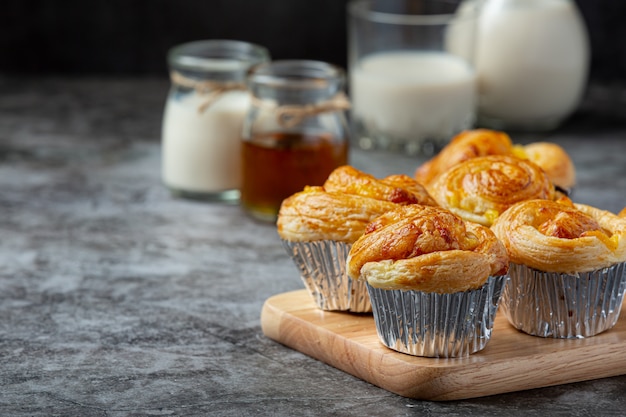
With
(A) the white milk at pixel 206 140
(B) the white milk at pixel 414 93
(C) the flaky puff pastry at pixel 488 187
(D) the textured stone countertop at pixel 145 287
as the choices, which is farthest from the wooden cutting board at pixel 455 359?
(B) the white milk at pixel 414 93

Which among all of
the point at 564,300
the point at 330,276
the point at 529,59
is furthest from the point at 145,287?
the point at 529,59

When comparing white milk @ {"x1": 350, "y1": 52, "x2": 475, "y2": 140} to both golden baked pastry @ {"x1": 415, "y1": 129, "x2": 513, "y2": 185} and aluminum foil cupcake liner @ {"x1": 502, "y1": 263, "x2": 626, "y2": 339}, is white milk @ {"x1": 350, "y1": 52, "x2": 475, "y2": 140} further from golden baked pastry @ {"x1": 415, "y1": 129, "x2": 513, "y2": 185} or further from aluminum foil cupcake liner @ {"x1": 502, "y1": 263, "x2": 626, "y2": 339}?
aluminum foil cupcake liner @ {"x1": 502, "y1": 263, "x2": 626, "y2": 339}

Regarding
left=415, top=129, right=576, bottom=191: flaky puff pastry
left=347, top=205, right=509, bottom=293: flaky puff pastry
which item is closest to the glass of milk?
left=415, top=129, right=576, bottom=191: flaky puff pastry

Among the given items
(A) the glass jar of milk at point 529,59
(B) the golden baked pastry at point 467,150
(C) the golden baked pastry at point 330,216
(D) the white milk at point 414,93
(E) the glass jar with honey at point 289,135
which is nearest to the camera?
(C) the golden baked pastry at point 330,216

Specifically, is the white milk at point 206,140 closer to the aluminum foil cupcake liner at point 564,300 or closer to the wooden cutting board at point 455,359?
the wooden cutting board at point 455,359

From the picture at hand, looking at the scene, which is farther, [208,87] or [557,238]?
[208,87]

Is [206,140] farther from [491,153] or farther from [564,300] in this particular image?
[564,300]

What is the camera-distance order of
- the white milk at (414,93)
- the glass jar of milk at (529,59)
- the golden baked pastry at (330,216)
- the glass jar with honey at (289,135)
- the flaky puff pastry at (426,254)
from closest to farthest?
the flaky puff pastry at (426,254) → the golden baked pastry at (330,216) → the glass jar with honey at (289,135) → the white milk at (414,93) → the glass jar of milk at (529,59)
